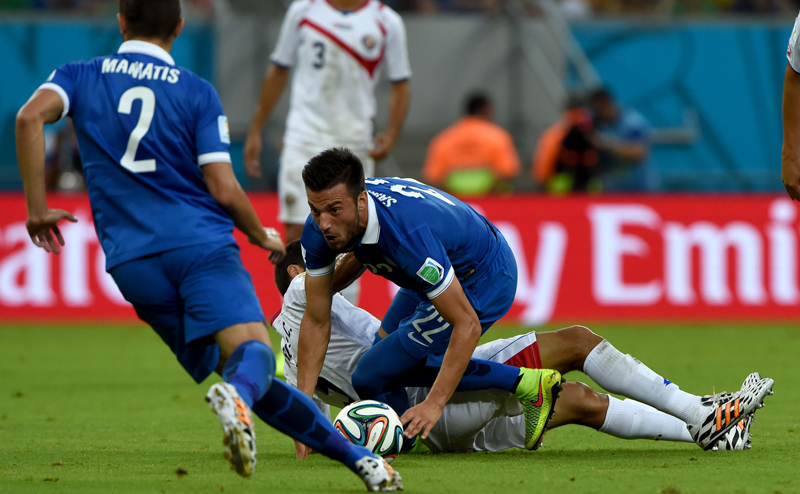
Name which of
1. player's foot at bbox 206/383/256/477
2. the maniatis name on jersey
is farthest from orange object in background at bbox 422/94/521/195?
player's foot at bbox 206/383/256/477

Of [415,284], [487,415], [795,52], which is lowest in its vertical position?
[487,415]

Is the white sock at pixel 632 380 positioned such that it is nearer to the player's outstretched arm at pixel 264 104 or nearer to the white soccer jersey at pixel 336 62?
the white soccer jersey at pixel 336 62

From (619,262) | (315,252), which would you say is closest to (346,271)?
(315,252)

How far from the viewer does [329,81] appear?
8.02 metres

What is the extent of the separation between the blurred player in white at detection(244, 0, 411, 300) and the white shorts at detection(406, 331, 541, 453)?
9.63 feet

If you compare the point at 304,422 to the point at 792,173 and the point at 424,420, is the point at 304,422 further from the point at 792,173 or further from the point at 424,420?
the point at 792,173

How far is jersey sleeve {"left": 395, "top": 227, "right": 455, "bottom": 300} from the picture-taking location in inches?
179

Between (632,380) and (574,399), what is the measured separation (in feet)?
1.02

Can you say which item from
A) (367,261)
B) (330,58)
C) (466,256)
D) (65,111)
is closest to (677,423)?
Result: (466,256)

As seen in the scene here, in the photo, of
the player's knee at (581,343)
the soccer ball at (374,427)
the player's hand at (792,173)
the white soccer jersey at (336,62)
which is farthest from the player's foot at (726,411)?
the white soccer jersey at (336,62)

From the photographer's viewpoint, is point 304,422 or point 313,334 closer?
point 304,422

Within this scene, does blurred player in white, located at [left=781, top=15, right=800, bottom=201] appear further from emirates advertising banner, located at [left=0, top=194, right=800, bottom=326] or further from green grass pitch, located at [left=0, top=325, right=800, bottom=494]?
emirates advertising banner, located at [left=0, top=194, right=800, bottom=326]

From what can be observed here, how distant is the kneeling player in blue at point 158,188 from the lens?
4.29 metres

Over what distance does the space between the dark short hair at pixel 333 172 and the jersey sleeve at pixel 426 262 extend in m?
0.31
